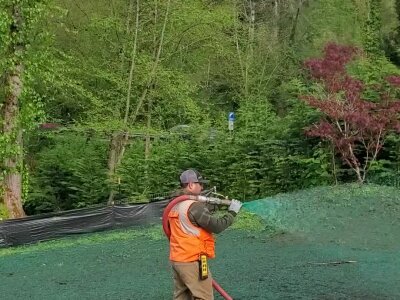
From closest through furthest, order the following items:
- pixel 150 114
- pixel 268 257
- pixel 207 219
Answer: pixel 207 219 < pixel 268 257 < pixel 150 114

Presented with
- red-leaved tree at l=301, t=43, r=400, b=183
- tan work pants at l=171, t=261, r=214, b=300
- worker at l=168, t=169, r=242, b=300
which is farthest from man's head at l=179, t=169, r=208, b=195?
red-leaved tree at l=301, t=43, r=400, b=183

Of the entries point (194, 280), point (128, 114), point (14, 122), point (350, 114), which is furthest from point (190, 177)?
point (128, 114)

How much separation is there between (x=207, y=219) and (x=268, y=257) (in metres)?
4.25

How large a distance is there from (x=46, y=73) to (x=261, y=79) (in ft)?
46.8

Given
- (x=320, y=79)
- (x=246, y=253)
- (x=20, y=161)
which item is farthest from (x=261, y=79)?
(x=246, y=253)

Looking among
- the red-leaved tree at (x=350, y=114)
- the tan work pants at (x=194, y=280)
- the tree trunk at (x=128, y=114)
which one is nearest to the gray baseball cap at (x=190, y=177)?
the tan work pants at (x=194, y=280)

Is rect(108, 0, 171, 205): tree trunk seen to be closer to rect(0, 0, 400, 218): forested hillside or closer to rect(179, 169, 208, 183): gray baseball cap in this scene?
rect(0, 0, 400, 218): forested hillside

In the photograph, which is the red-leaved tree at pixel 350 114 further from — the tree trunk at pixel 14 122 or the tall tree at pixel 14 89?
the tree trunk at pixel 14 122

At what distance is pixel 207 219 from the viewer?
428 cm

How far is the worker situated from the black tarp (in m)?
7.08

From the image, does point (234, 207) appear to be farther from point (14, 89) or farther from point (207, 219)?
point (14, 89)

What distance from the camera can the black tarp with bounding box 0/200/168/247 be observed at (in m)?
10.8

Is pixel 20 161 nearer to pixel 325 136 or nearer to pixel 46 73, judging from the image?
pixel 46 73

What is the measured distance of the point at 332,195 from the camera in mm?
11461
